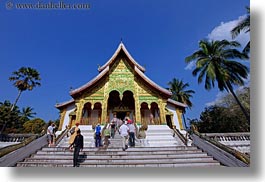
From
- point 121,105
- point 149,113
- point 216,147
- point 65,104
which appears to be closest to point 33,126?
point 65,104

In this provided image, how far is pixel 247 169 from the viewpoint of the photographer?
4605 mm

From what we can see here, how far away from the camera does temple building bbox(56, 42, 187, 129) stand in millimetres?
10859

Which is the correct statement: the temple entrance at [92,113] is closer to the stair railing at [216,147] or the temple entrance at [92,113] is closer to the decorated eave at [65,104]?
the decorated eave at [65,104]

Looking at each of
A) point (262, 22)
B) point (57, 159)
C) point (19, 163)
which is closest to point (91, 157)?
point (57, 159)

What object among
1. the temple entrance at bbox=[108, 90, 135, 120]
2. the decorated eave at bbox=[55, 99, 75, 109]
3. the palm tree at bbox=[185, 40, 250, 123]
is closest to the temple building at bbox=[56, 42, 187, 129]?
the temple entrance at bbox=[108, 90, 135, 120]

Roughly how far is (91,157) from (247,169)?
394 cm

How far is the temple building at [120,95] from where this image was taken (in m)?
10.9

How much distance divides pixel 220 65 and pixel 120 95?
6.69 m

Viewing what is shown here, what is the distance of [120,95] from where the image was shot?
35.7ft

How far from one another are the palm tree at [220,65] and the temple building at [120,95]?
336 cm

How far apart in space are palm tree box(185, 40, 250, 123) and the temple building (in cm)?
336

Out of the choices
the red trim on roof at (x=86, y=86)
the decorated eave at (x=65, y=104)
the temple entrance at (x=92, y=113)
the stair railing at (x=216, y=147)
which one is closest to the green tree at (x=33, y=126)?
the decorated eave at (x=65, y=104)

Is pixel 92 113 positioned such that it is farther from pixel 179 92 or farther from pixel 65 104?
pixel 179 92

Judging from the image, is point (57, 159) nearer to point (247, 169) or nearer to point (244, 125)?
point (247, 169)
